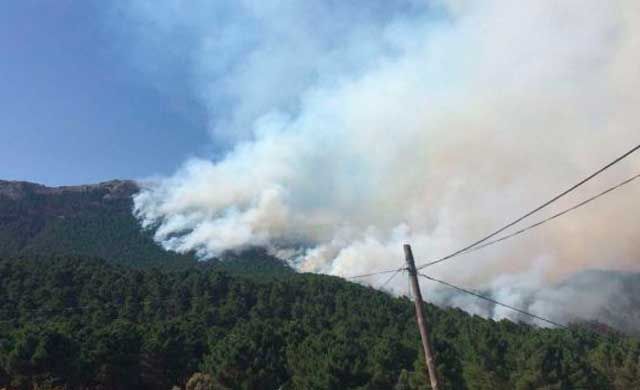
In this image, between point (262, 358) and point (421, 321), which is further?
point (262, 358)

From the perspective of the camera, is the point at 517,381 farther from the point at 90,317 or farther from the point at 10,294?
the point at 10,294

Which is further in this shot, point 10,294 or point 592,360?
point 10,294

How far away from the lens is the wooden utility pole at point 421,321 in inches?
763

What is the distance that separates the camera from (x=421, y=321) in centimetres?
2014

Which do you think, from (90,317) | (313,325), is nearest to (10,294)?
(90,317)

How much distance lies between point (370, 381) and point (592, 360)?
35.1 m

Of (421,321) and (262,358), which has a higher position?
(262,358)

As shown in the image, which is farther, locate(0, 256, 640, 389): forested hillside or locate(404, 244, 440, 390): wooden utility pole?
locate(0, 256, 640, 389): forested hillside

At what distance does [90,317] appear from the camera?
109 m

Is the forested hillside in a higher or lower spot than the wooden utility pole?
higher

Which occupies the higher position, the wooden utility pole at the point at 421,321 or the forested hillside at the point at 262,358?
the forested hillside at the point at 262,358

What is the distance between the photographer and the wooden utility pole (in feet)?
63.6

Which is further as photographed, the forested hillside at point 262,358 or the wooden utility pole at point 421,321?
the forested hillside at point 262,358

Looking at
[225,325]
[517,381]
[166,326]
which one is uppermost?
[225,325]
